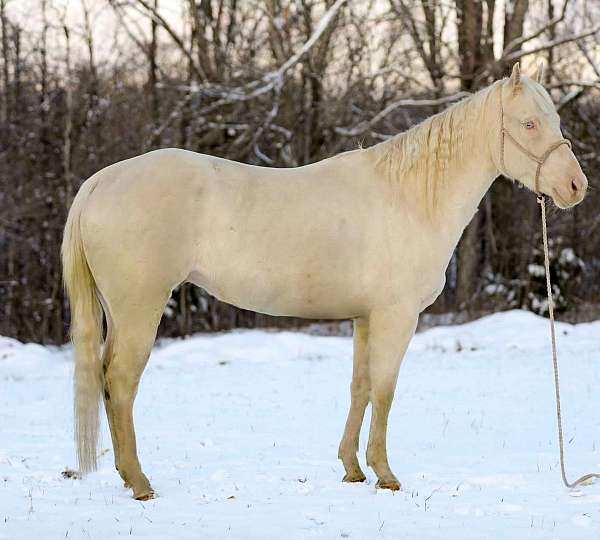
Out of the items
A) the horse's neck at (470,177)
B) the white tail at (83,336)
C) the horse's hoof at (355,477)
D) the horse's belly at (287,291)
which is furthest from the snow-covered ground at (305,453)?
the horse's neck at (470,177)

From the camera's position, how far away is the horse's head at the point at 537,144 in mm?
3998

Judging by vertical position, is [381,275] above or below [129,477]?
above

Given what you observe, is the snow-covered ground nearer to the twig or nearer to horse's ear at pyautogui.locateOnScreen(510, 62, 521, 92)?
horse's ear at pyautogui.locateOnScreen(510, 62, 521, 92)

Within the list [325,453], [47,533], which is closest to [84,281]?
[47,533]

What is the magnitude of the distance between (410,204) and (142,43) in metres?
15.6

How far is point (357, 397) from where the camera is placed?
14.3ft

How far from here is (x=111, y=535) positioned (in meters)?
3.11

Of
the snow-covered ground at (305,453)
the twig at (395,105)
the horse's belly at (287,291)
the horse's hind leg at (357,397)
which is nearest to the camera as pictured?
the snow-covered ground at (305,453)

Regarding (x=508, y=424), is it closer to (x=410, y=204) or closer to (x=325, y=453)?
(x=325, y=453)

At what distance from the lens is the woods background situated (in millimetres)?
16078

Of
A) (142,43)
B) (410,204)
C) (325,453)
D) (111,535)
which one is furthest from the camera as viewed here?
(142,43)

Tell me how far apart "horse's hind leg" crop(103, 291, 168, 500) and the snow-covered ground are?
0.16 m

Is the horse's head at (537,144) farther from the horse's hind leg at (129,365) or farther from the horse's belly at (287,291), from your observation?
the horse's hind leg at (129,365)

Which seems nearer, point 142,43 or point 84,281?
point 84,281
